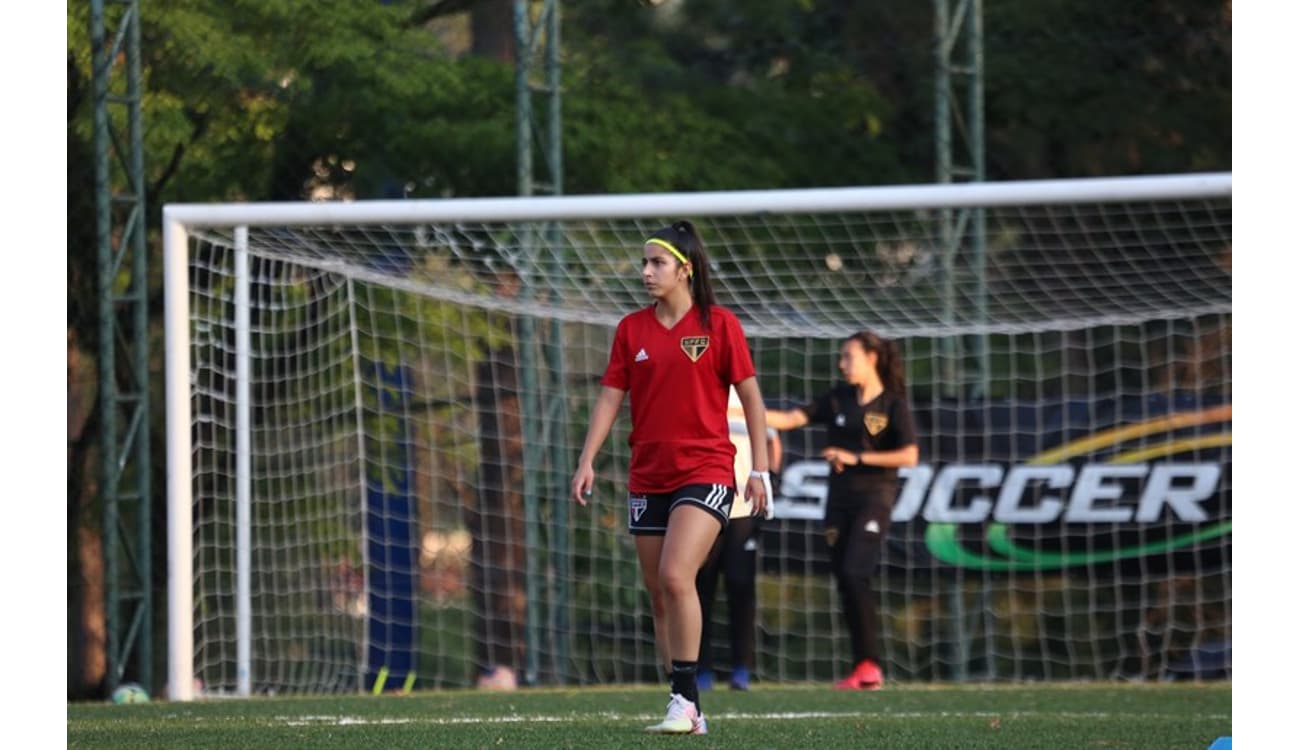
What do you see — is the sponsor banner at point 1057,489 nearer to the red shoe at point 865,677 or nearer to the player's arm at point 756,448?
the red shoe at point 865,677

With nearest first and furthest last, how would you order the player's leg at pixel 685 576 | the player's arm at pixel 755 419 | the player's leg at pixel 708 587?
the player's leg at pixel 685 576 < the player's arm at pixel 755 419 < the player's leg at pixel 708 587

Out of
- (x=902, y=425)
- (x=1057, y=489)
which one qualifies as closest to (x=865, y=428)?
(x=902, y=425)

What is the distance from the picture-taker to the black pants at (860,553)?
1034 cm

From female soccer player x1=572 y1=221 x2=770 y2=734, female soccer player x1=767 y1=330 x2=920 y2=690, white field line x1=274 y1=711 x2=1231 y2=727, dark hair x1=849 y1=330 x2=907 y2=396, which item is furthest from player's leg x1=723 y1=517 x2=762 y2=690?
female soccer player x1=572 y1=221 x2=770 y2=734

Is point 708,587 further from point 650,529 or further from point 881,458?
point 650,529

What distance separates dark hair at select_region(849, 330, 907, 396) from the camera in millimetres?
10547

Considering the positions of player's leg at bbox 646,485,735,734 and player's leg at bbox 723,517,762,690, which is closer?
player's leg at bbox 646,485,735,734

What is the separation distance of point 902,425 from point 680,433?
415cm

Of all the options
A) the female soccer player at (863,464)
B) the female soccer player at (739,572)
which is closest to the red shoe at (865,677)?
the female soccer player at (863,464)

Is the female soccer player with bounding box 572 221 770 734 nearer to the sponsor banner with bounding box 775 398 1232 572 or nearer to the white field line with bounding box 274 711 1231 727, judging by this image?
the white field line with bounding box 274 711 1231 727

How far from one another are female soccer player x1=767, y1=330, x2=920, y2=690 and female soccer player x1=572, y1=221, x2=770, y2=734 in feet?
12.0

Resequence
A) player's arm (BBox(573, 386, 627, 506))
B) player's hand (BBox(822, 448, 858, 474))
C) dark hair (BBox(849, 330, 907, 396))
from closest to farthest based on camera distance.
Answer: player's arm (BBox(573, 386, 627, 506)) → player's hand (BBox(822, 448, 858, 474)) → dark hair (BBox(849, 330, 907, 396))

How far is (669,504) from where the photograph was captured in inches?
256
